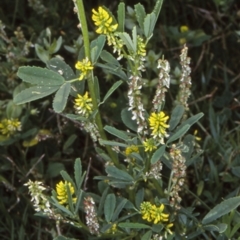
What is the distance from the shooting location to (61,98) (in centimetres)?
132

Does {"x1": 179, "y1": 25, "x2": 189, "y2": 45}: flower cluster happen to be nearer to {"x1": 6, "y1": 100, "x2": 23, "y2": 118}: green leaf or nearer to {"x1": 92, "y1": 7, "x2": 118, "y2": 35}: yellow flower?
{"x1": 6, "y1": 100, "x2": 23, "y2": 118}: green leaf

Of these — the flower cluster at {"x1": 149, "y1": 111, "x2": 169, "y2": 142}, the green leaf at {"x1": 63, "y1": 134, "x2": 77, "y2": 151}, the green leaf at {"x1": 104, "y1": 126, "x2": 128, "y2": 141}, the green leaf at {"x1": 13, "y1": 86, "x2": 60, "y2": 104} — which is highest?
the green leaf at {"x1": 13, "y1": 86, "x2": 60, "y2": 104}

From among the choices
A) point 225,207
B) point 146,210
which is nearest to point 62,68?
point 146,210

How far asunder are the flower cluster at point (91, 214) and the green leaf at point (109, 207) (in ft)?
0.13

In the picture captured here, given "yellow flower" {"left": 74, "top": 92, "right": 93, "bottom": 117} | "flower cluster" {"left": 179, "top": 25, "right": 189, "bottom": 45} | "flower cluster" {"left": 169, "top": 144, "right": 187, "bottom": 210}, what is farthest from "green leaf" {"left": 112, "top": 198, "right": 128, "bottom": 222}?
"flower cluster" {"left": 179, "top": 25, "right": 189, "bottom": 45}

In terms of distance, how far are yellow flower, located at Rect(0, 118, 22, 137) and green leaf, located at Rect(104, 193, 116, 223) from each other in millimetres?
534

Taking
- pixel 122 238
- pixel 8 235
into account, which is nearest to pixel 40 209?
pixel 122 238

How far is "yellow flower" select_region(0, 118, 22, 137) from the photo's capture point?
6.27 ft

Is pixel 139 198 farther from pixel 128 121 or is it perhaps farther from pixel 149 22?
pixel 149 22

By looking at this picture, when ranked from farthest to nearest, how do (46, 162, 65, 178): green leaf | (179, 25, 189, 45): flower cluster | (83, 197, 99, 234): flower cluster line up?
(179, 25, 189, 45): flower cluster → (46, 162, 65, 178): green leaf → (83, 197, 99, 234): flower cluster

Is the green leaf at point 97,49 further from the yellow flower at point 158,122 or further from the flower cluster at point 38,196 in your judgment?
the flower cluster at point 38,196

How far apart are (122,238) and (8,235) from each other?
476mm

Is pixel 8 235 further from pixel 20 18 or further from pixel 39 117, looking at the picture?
pixel 20 18

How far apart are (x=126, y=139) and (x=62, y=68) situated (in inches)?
9.4
